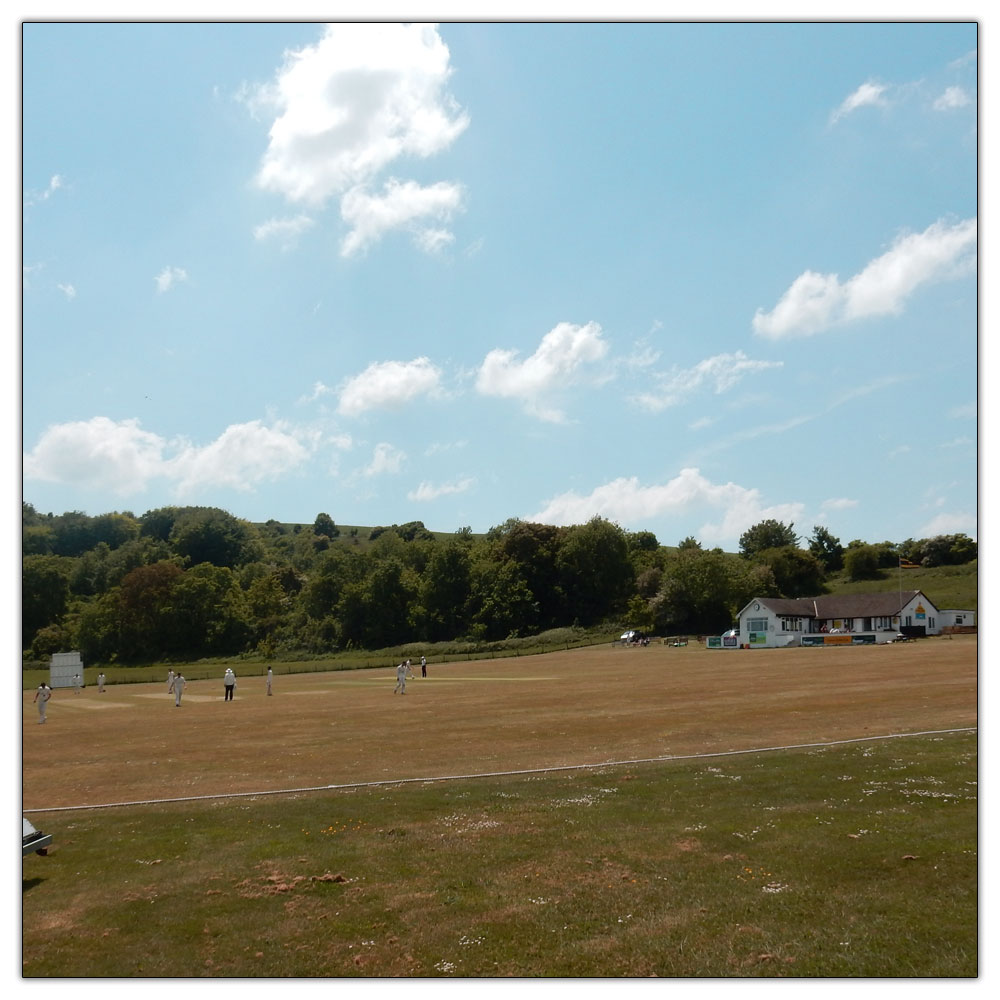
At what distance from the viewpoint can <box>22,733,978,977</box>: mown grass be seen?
8.95 meters

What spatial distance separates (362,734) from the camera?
98.8 ft

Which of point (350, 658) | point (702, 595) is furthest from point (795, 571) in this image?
point (350, 658)

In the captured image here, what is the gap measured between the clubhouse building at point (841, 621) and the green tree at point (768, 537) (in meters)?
39.7

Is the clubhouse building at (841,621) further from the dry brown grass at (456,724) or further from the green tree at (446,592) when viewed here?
the green tree at (446,592)

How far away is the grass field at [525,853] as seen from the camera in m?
9.09

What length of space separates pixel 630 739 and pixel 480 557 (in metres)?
116

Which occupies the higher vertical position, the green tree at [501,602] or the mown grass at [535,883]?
the mown grass at [535,883]

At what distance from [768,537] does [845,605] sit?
155 feet

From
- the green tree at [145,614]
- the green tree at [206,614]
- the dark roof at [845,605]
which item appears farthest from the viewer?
the dark roof at [845,605]

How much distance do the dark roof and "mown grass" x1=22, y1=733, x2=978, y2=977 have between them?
3288 inches

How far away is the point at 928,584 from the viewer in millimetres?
79375

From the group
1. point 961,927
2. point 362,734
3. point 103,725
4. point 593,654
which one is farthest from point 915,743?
point 593,654

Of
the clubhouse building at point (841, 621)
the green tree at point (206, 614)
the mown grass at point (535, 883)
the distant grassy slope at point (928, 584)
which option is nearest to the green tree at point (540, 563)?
the clubhouse building at point (841, 621)

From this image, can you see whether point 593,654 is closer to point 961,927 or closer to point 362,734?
point 362,734
